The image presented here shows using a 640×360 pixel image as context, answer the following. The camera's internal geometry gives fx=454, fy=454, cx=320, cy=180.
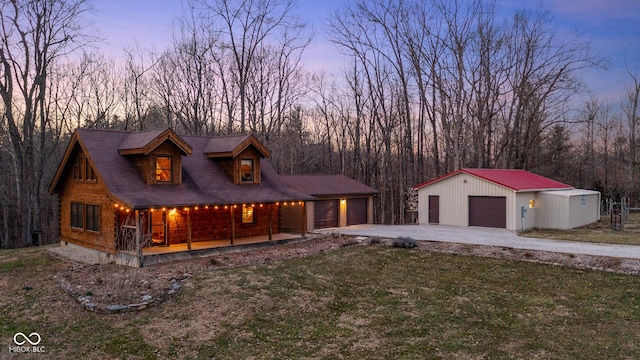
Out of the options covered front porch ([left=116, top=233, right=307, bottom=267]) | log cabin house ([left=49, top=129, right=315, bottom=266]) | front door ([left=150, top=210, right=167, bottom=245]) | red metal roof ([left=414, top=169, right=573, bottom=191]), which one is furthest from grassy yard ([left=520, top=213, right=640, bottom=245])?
front door ([left=150, top=210, right=167, bottom=245])

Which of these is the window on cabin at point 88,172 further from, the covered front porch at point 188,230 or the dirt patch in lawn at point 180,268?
the dirt patch in lawn at point 180,268

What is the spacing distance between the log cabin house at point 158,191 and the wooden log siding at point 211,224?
4cm

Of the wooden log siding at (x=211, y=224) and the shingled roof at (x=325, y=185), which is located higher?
the shingled roof at (x=325, y=185)

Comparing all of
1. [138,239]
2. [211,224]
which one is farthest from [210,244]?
[138,239]

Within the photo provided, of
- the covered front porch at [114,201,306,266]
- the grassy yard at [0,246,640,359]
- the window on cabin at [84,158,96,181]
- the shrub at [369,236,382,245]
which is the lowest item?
the grassy yard at [0,246,640,359]

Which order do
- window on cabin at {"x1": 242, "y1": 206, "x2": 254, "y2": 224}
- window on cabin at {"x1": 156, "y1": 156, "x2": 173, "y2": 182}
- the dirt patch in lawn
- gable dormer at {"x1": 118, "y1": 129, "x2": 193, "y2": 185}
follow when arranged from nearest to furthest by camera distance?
the dirt patch in lawn, gable dormer at {"x1": 118, "y1": 129, "x2": 193, "y2": 185}, window on cabin at {"x1": 156, "y1": 156, "x2": 173, "y2": 182}, window on cabin at {"x1": 242, "y1": 206, "x2": 254, "y2": 224}

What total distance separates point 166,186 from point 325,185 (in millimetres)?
10125

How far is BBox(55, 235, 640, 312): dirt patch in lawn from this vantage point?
12177 mm

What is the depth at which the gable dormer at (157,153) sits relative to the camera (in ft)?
57.7

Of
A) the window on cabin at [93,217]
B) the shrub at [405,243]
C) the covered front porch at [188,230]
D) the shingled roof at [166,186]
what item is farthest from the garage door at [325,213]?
the window on cabin at [93,217]

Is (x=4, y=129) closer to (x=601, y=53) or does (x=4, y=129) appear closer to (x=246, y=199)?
(x=246, y=199)

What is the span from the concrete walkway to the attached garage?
711 mm

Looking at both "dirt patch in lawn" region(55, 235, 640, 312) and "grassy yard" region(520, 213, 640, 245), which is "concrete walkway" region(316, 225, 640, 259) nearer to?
"dirt patch in lawn" region(55, 235, 640, 312)

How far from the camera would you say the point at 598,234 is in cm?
2203
